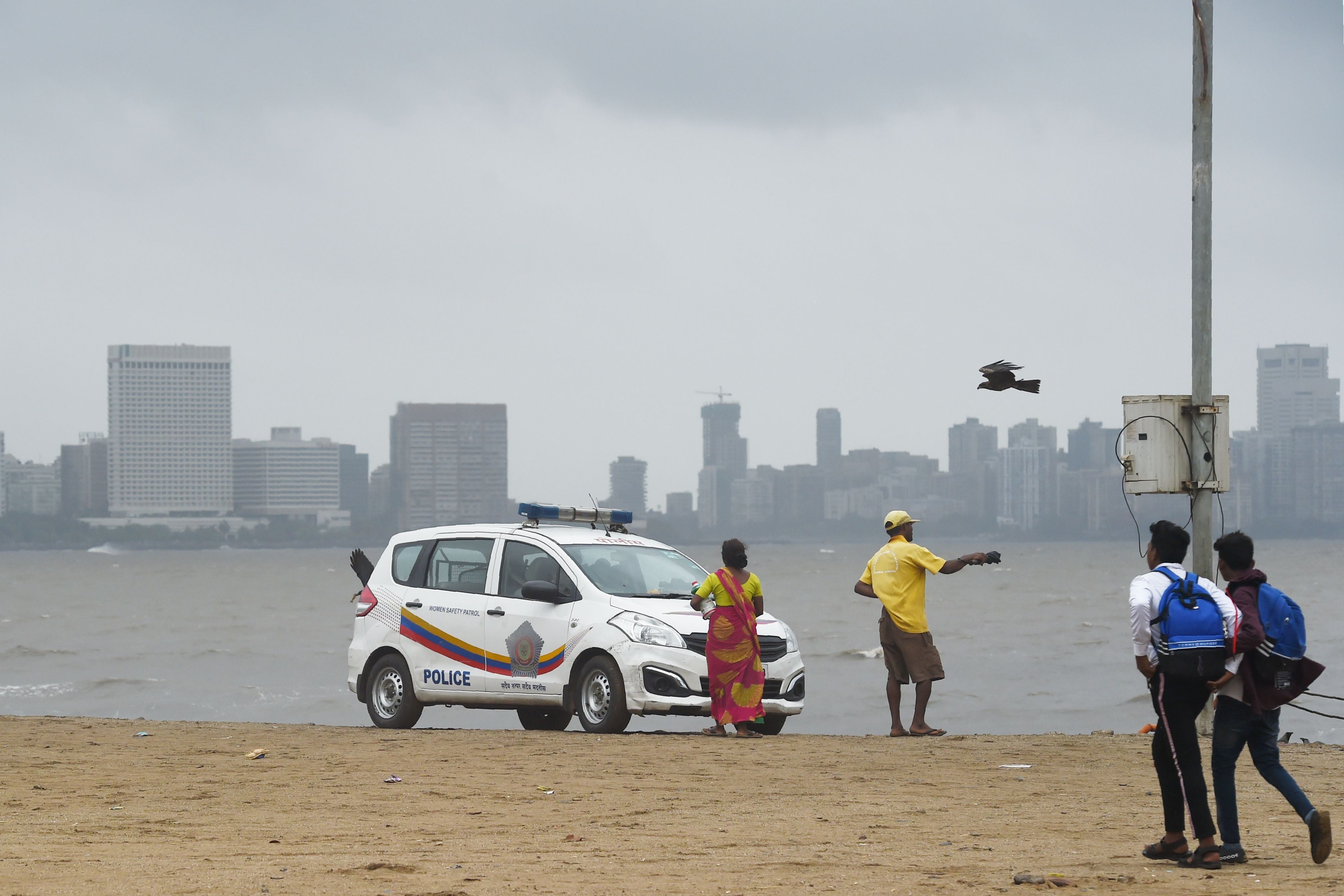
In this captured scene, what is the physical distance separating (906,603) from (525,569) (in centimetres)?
327

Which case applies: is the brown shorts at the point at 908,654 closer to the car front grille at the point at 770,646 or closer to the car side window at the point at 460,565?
the car front grille at the point at 770,646

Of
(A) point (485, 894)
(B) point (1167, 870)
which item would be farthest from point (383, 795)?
(B) point (1167, 870)

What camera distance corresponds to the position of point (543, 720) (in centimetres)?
1466

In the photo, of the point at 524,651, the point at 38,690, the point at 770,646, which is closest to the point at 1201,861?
the point at 770,646

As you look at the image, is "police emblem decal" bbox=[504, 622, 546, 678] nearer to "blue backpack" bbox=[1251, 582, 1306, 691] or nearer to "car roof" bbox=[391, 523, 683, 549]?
"car roof" bbox=[391, 523, 683, 549]

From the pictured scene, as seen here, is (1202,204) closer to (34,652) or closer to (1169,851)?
(1169,851)

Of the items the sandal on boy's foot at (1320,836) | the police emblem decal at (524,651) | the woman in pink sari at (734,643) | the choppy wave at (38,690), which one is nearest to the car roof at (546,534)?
the police emblem decal at (524,651)

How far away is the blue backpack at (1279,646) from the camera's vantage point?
6844 mm

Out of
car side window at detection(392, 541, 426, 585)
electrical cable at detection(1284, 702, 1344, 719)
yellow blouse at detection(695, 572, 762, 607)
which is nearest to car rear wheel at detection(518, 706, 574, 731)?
car side window at detection(392, 541, 426, 585)

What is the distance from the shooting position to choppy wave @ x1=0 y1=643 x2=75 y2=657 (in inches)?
1543

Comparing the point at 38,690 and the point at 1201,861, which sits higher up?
the point at 1201,861

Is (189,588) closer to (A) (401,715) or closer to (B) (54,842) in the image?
(A) (401,715)

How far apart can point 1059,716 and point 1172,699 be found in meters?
19.3

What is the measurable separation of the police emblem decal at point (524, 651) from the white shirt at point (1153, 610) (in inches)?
266
